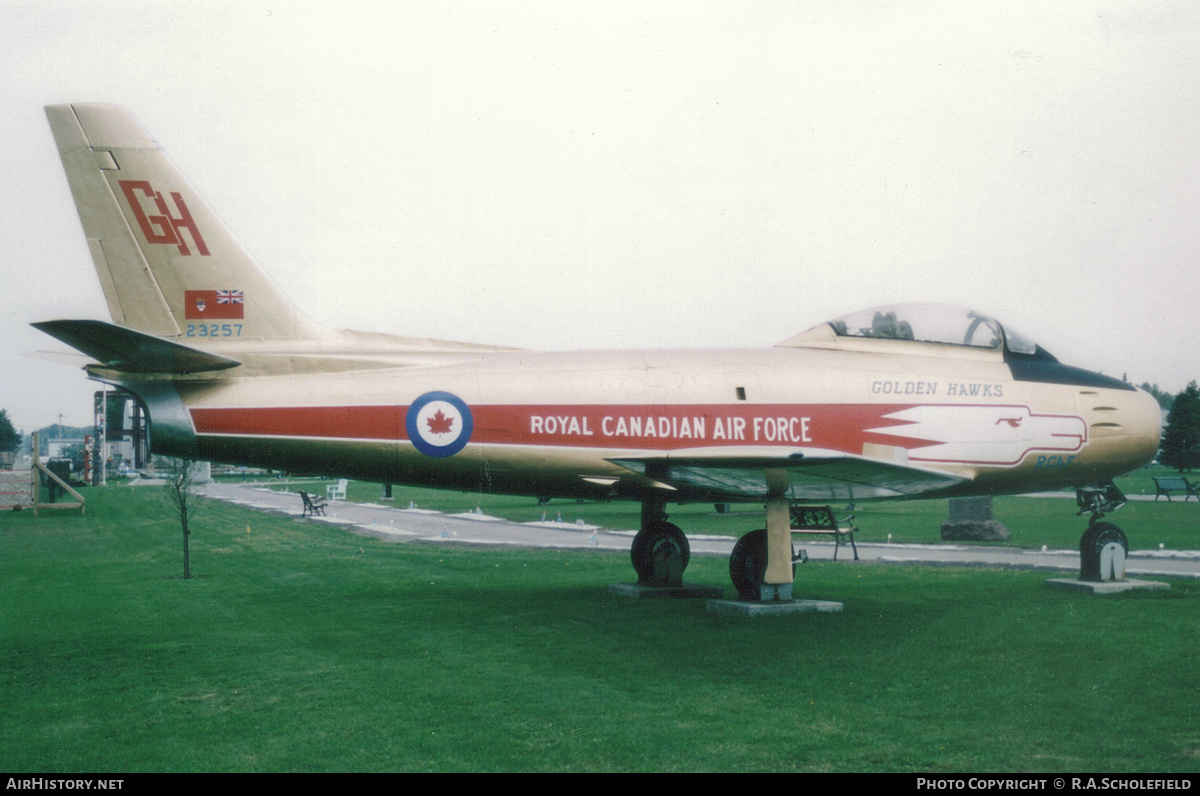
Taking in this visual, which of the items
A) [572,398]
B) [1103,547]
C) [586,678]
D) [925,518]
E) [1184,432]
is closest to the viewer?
[586,678]

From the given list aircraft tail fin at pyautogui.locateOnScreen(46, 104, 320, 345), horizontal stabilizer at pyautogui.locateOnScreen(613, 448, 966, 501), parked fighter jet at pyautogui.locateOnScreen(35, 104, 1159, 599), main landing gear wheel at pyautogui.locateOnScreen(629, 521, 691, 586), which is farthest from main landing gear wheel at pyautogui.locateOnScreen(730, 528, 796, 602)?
aircraft tail fin at pyautogui.locateOnScreen(46, 104, 320, 345)

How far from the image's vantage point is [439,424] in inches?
510

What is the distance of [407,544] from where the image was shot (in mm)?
26250

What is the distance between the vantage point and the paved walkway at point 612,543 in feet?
63.4

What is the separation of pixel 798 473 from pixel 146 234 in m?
8.59

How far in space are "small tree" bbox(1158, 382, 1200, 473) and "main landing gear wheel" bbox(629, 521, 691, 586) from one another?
174ft

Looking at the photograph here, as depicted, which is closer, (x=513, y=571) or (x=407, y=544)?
(x=513, y=571)

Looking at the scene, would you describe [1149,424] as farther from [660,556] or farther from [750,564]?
[660,556]

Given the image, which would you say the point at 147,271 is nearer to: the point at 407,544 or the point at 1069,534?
the point at 407,544

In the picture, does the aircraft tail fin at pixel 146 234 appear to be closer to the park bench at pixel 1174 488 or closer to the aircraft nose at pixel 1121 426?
the aircraft nose at pixel 1121 426

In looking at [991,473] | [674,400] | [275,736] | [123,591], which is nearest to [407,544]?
[123,591]

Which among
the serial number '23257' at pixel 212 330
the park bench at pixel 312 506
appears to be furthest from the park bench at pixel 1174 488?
the serial number '23257' at pixel 212 330

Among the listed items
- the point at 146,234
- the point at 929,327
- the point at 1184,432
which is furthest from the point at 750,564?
the point at 1184,432
